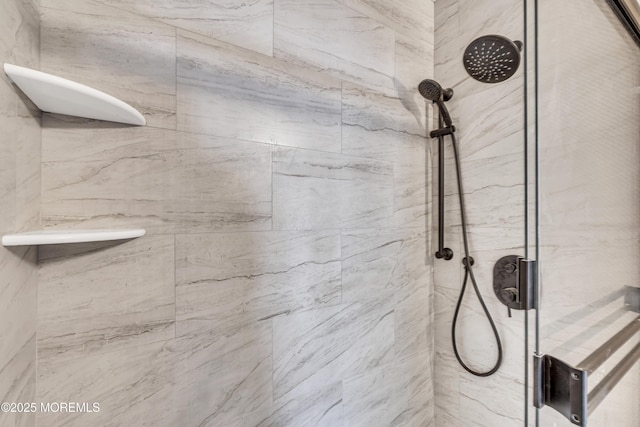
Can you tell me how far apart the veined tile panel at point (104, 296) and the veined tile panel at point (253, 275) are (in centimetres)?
4

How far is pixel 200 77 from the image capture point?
824 millimetres

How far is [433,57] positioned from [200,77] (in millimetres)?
1122

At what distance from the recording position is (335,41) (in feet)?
3.59

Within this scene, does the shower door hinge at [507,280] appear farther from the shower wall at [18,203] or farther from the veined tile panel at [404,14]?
the shower wall at [18,203]


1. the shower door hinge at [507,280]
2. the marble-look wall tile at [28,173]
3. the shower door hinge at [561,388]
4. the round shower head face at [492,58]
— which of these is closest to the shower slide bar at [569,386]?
the shower door hinge at [561,388]

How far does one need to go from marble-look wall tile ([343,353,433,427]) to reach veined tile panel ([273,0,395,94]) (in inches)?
46.3

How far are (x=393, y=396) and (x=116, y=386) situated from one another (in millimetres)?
1028

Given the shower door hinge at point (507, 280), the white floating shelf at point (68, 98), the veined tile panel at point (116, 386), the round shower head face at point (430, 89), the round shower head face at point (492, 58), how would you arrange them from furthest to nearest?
the round shower head face at point (430, 89) → the shower door hinge at point (507, 280) → the round shower head face at point (492, 58) → the veined tile panel at point (116, 386) → the white floating shelf at point (68, 98)

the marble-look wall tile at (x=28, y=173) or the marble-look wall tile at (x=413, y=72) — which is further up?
the marble-look wall tile at (x=413, y=72)

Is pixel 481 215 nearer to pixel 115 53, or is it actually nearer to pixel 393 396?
pixel 393 396

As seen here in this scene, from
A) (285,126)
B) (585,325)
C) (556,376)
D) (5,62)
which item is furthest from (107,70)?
(585,325)

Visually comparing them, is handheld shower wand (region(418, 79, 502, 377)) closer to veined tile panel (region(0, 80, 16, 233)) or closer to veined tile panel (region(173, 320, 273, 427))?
veined tile panel (region(173, 320, 273, 427))

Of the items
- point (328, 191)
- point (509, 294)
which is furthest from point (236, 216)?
point (509, 294)

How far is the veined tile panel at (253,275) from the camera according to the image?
0.80 meters
